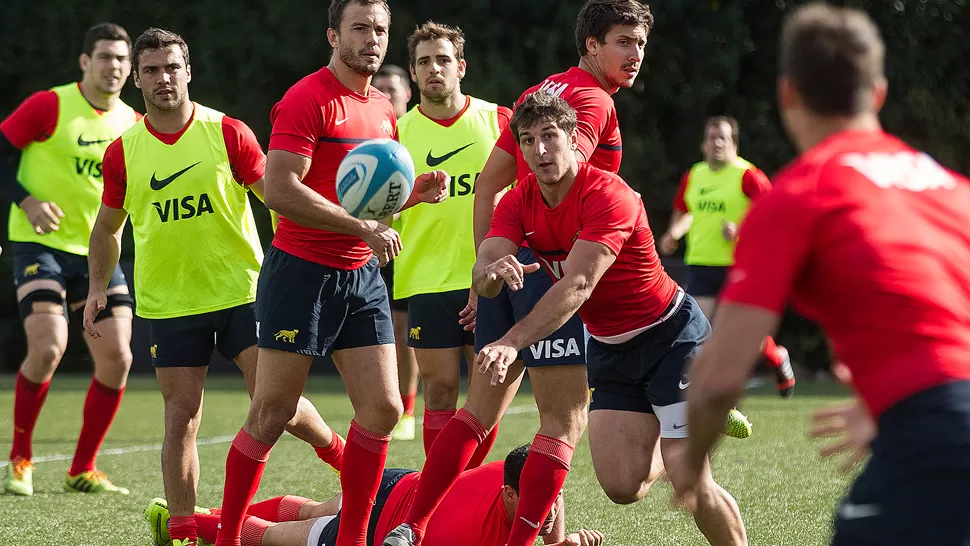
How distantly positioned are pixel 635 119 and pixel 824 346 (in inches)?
157

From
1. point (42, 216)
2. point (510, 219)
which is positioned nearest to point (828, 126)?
point (510, 219)

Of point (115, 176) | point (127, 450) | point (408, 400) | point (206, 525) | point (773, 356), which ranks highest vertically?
point (115, 176)

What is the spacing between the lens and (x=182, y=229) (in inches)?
207

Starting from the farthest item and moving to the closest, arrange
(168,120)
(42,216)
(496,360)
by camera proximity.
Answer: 1. (42,216)
2. (168,120)
3. (496,360)

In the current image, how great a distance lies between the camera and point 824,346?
53.4ft

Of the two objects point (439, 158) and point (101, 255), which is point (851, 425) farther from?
point (439, 158)

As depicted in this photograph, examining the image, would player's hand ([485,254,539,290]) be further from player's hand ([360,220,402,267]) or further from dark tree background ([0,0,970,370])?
dark tree background ([0,0,970,370])

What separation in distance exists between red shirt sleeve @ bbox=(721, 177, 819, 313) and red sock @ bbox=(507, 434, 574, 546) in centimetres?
218

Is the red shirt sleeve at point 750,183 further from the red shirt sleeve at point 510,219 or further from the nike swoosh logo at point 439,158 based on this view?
the red shirt sleeve at point 510,219

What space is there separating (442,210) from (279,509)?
211cm

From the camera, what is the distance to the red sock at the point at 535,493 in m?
4.31

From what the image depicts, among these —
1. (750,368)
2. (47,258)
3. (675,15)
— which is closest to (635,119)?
(675,15)

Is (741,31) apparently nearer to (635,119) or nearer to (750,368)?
(635,119)

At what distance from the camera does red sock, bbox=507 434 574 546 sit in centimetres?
431
